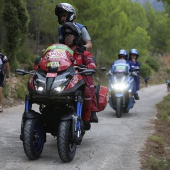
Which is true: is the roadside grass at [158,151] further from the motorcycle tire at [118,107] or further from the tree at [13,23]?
the tree at [13,23]

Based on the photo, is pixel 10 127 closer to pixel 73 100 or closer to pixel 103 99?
pixel 103 99

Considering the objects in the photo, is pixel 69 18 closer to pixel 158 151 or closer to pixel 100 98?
pixel 100 98

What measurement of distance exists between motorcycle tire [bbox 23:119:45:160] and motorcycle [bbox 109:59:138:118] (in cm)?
529

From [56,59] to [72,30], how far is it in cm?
74

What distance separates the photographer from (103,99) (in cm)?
623

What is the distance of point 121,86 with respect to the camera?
1036cm

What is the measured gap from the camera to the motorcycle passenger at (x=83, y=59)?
17.9 feet

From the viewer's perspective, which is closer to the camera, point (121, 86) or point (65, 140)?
point (65, 140)

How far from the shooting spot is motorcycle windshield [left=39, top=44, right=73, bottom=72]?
192 inches

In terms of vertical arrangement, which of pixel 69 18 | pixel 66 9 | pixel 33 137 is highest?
pixel 66 9

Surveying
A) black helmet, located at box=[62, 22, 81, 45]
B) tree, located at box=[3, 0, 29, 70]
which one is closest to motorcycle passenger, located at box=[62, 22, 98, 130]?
black helmet, located at box=[62, 22, 81, 45]

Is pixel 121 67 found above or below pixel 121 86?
above

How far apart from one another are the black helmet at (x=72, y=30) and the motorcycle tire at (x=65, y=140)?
1398 millimetres

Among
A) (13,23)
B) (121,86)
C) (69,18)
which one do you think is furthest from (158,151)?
(13,23)
